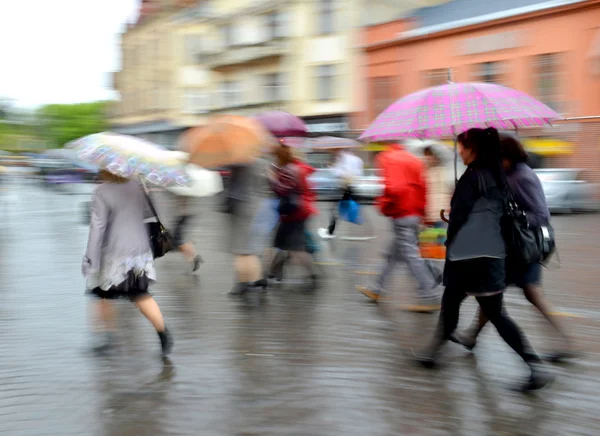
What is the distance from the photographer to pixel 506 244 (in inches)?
183

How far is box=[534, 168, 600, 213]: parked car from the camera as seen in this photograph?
18.8 metres

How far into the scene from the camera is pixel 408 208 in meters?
6.75

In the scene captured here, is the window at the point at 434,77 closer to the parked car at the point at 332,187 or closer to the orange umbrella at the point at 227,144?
the parked car at the point at 332,187

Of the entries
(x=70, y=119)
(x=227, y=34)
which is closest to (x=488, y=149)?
(x=227, y=34)

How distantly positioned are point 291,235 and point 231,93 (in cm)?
3344

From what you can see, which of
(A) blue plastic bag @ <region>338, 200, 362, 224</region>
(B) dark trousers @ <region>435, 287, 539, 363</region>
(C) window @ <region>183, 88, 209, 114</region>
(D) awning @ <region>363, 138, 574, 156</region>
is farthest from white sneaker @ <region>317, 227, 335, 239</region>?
(C) window @ <region>183, 88, 209, 114</region>

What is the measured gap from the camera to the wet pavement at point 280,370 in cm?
414

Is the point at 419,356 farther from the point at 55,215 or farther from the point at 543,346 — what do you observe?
the point at 55,215

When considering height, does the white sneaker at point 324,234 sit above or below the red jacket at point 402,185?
below

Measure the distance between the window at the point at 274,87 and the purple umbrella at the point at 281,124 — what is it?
28046mm

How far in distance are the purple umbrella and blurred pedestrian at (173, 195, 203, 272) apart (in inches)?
77.1

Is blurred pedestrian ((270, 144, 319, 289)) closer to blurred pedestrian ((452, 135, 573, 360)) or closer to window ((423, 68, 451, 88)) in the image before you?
blurred pedestrian ((452, 135, 573, 360))

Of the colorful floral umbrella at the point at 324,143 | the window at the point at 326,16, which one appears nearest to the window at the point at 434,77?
the colorful floral umbrella at the point at 324,143

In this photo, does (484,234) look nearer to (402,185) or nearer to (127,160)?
(402,185)
